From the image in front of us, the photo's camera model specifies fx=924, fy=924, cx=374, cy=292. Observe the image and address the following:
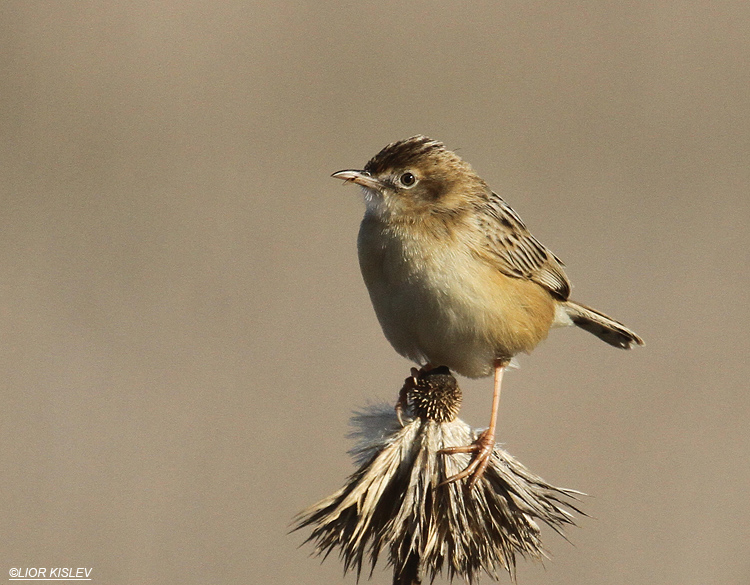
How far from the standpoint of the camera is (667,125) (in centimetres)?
1177

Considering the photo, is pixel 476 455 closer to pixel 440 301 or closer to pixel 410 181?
pixel 440 301

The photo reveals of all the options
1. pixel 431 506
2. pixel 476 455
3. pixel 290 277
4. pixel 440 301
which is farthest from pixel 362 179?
pixel 290 277

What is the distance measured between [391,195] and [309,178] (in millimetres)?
6537

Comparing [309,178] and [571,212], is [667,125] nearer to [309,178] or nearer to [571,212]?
[571,212]

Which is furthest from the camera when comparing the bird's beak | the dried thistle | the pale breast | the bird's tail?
the bird's tail

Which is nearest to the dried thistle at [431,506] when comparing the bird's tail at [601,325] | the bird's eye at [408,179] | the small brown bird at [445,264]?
the small brown bird at [445,264]

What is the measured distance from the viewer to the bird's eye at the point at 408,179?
4766 mm

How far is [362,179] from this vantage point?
4734 mm

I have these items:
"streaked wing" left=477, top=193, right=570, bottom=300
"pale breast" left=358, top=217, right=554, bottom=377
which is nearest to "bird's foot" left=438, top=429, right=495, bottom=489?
"pale breast" left=358, top=217, right=554, bottom=377

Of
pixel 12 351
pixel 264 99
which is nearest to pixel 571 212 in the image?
pixel 264 99

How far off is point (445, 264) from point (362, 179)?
65cm

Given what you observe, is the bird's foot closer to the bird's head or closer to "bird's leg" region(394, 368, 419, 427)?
"bird's leg" region(394, 368, 419, 427)

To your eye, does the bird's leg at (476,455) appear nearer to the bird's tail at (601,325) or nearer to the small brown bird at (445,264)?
the small brown bird at (445,264)

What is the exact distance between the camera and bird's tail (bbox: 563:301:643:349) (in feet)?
18.7
